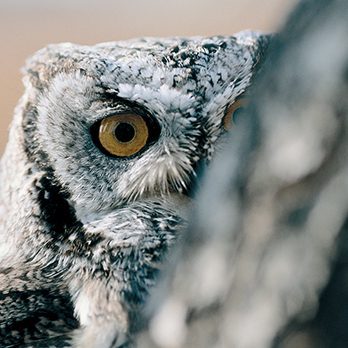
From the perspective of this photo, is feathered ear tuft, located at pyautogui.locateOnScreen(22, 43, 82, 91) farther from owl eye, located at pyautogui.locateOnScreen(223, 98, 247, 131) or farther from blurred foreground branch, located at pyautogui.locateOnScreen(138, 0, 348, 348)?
blurred foreground branch, located at pyautogui.locateOnScreen(138, 0, 348, 348)

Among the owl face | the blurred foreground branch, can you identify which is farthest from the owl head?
the blurred foreground branch

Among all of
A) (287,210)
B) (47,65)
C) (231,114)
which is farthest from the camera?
(47,65)

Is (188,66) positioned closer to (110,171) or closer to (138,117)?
(138,117)

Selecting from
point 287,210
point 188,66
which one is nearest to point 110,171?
point 188,66

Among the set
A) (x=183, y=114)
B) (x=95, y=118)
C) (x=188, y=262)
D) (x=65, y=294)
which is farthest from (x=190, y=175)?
(x=188, y=262)

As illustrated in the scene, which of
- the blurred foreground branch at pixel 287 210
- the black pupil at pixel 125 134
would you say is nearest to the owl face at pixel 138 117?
the black pupil at pixel 125 134

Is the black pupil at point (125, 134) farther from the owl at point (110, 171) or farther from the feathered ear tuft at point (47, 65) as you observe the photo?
the feathered ear tuft at point (47, 65)

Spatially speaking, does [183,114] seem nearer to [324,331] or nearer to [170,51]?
[170,51]

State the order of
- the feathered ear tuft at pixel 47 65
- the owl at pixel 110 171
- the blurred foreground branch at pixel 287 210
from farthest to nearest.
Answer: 1. the feathered ear tuft at pixel 47 65
2. the owl at pixel 110 171
3. the blurred foreground branch at pixel 287 210
